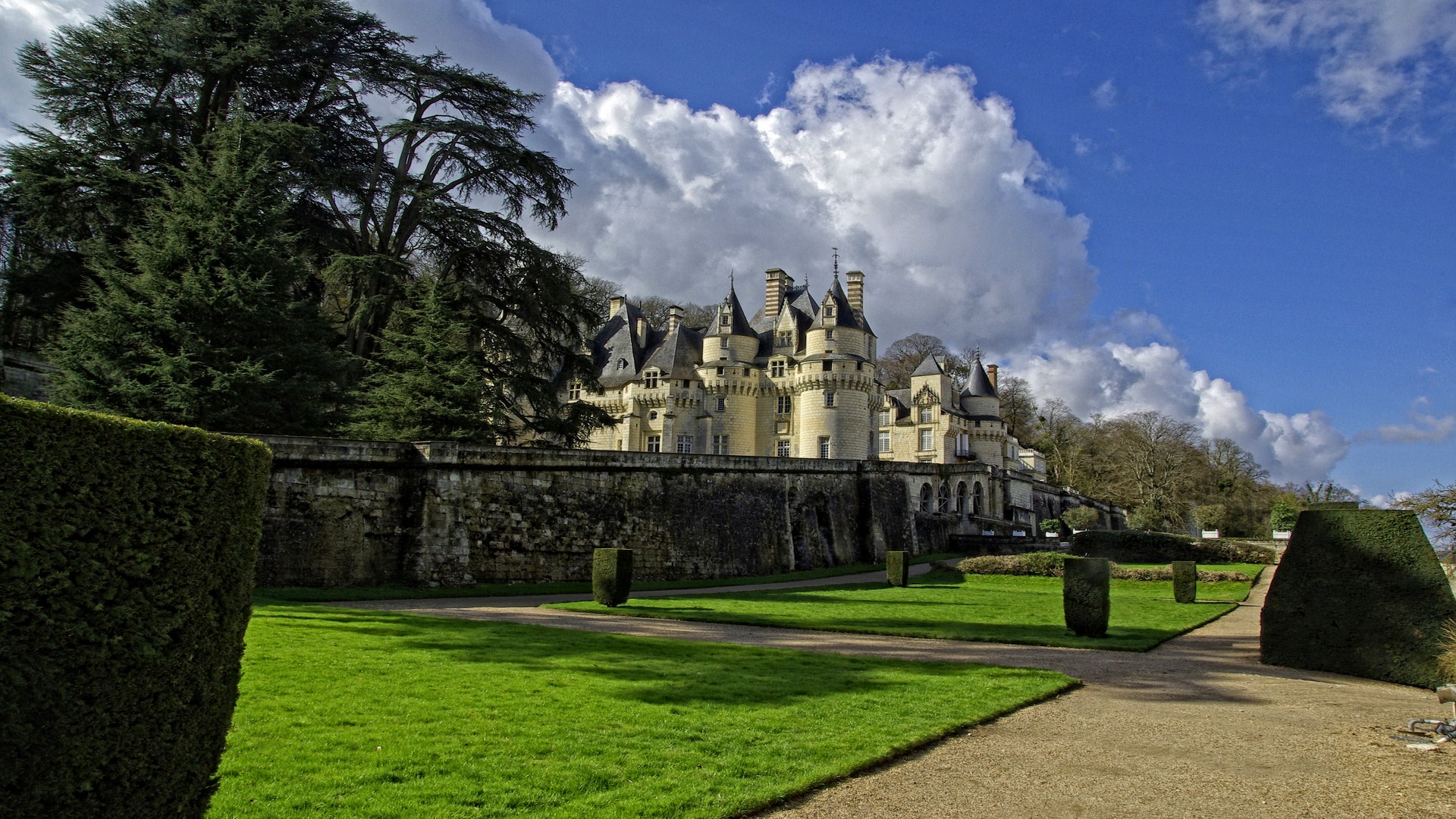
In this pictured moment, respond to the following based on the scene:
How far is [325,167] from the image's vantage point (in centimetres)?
2745

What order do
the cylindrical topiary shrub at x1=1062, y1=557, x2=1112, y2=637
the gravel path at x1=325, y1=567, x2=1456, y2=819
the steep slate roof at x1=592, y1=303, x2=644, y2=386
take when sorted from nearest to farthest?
1. the gravel path at x1=325, y1=567, x2=1456, y2=819
2. the cylindrical topiary shrub at x1=1062, y1=557, x2=1112, y2=637
3. the steep slate roof at x1=592, y1=303, x2=644, y2=386

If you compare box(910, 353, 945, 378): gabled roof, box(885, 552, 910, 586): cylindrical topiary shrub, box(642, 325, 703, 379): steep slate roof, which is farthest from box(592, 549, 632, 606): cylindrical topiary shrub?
box(910, 353, 945, 378): gabled roof

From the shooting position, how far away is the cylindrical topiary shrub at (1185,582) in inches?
868

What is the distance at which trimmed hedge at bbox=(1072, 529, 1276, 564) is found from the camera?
34875 millimetres

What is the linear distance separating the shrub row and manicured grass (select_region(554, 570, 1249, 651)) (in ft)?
3.72

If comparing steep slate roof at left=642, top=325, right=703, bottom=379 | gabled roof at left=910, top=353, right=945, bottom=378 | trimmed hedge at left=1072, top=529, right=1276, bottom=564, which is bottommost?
trimmed hedge at left=1072, top=529, right=1276, bottom=564

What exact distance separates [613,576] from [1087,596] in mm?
8018

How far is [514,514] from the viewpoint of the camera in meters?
21.5

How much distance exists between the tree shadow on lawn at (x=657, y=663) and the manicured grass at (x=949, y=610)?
11.8 ft

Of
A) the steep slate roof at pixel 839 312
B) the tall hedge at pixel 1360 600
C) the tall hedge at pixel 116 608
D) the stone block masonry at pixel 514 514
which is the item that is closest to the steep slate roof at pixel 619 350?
the steep slate roof at pixel 839 312

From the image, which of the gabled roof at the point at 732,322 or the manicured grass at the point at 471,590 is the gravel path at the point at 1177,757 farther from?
the gabled roof at the point at 732,322

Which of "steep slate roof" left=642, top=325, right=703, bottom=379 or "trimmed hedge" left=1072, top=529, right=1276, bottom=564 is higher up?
"steep slate roof" left=642, top=325, right=703, bottom=379

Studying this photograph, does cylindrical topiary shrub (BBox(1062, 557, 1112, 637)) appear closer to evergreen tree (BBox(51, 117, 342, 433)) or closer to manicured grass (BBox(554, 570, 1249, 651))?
manicured grass (BBox(554, 570, 1249, 651))

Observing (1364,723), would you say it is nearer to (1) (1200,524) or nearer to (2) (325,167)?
(2) (325,167)
